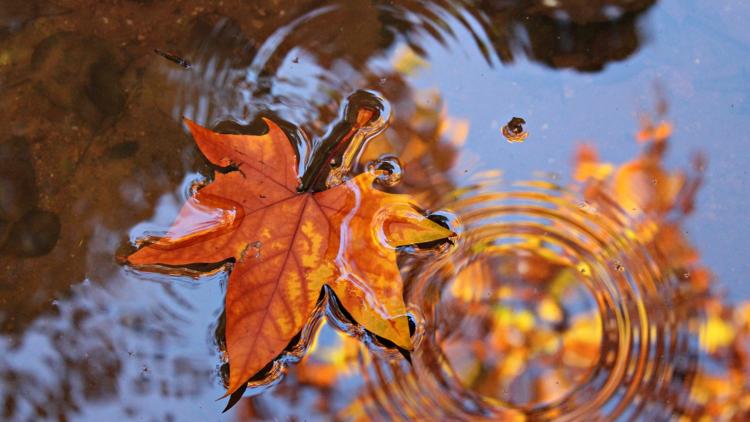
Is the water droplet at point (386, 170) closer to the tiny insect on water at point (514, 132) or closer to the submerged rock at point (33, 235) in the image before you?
the tiny insect on water at point (514, 132)

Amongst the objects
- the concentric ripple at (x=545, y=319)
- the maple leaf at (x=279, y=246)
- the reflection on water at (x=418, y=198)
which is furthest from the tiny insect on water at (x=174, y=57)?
the concentric ripple at (x=545, y=319)

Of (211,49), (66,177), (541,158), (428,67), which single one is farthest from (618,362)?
(66,177)

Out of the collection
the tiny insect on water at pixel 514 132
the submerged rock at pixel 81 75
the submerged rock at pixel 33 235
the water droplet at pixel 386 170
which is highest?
the tiny insect on water at pixel 514 132

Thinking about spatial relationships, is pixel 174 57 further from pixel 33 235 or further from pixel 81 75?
pixel 33 235

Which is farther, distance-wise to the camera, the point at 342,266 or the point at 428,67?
the point at 428,67

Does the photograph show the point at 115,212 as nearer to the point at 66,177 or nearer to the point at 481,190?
the point at 66,177

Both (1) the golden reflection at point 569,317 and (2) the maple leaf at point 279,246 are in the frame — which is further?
(1) the golden reflection at point 569,317

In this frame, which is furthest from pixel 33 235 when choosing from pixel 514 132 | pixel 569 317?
pixel 569 317
